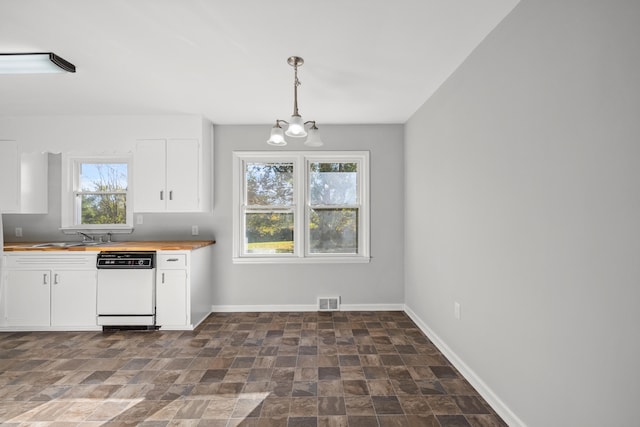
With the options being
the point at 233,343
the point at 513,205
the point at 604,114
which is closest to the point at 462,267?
the point at 513,205

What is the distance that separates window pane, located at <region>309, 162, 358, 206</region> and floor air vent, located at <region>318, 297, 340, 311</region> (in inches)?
50.3

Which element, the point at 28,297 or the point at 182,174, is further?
the point at 182,174

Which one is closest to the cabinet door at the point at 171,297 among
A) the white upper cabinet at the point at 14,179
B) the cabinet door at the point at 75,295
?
the cabinet door at the point at 75,295

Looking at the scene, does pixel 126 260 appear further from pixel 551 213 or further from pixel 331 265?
pixel 551 213

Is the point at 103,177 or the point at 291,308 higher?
the point at 103,177

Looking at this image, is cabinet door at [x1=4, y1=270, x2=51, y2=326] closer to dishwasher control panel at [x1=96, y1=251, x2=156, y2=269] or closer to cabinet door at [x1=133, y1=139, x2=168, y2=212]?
dishwasher control panel at [x1=96, y1=251, x2=156, y2=269]

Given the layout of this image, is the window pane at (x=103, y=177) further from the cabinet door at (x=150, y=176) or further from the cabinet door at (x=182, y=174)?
the cabinet door at (x=182, y=174)

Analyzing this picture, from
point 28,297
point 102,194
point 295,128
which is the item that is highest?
point 295,128

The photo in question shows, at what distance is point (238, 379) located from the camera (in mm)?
2695

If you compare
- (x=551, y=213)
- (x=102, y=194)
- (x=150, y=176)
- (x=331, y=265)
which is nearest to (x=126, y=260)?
(x=150, y=176)

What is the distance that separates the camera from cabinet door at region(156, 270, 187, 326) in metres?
3.82

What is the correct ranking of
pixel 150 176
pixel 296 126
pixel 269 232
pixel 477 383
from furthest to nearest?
pixel 269 232 → pixel 150 176 → pixel 296 126 → pixel 477 383

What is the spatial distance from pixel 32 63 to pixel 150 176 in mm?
1737

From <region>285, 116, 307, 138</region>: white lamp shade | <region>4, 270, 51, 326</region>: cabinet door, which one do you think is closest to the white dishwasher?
<region>4, 270, 51, 326</region>: cabinet door
